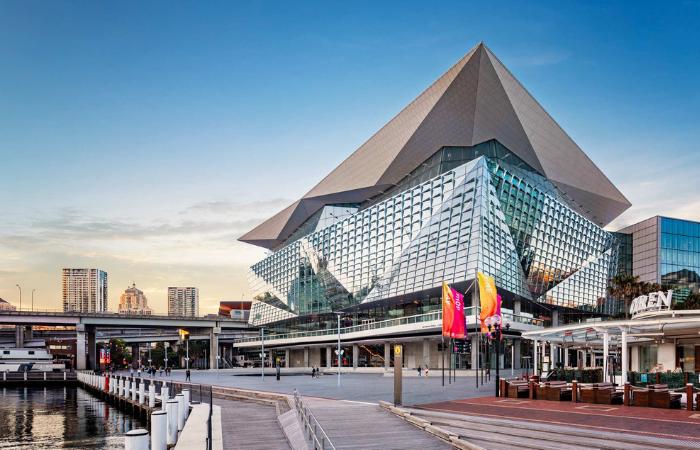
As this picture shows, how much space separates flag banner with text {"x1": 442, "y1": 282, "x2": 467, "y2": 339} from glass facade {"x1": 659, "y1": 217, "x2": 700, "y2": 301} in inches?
2672

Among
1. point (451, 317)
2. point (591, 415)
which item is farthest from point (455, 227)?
point (591, 415)

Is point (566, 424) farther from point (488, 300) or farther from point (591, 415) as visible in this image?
point (488, 300)

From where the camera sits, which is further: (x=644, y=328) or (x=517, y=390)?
(x=644, y=328)

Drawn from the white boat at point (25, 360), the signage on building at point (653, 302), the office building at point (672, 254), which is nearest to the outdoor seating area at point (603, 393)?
the signage on building at point (653, 302)

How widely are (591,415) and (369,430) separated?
28.4 feet

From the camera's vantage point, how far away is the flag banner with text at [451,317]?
47.5 m

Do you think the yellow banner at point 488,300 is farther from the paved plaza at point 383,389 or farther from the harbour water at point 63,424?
the harbour water at point 63,424

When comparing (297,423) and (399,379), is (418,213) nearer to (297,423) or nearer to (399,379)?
(399,379)

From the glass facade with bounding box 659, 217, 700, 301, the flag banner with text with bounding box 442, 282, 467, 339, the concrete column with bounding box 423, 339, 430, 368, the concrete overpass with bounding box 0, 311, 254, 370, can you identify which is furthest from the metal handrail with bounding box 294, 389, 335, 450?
the concrete overpass with bounding box 0, 311, 254, 370

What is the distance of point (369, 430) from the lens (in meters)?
20.2

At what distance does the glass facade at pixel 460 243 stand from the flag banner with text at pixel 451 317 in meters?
25.0

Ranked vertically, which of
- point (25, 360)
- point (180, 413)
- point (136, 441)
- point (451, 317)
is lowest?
A: point (25, 360)

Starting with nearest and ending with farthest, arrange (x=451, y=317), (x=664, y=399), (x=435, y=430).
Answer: (x=435, y=430)
(x=664, y=399)
(x=451, y=317)

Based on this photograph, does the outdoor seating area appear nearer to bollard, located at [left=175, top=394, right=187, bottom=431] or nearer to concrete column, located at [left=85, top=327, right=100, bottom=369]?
bollard, located at [left=175, top=394, right=187, bottom=431]
